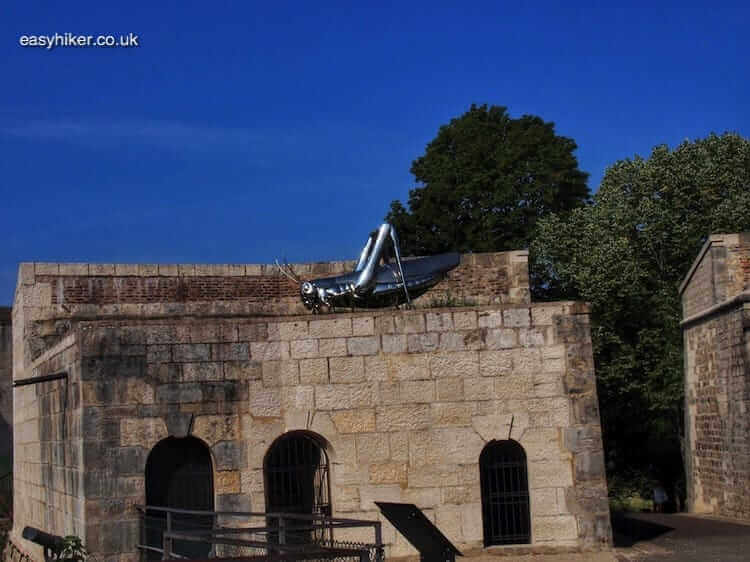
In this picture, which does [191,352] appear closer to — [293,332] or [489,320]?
[293,332]

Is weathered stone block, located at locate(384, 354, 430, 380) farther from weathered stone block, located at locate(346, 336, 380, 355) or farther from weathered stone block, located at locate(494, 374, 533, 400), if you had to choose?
weathered stone block, located at locate(494, 374, 533, 400)

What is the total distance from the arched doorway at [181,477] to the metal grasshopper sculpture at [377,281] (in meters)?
3.19

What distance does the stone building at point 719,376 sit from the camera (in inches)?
788

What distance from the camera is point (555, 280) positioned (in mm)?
29938

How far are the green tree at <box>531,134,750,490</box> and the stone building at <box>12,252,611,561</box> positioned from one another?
43.2 feet

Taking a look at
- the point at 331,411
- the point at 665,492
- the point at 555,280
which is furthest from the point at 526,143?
the point at 331,411

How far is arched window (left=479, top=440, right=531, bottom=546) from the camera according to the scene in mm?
14477

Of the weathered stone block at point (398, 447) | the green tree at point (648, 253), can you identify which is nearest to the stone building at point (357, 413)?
the weathered stone block at point (398, 447)

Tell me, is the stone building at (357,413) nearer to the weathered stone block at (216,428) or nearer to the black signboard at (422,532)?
the weathered stone block at (216,428)

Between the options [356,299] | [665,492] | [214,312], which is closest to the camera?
[356,299]

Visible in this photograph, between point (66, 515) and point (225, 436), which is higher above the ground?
point (225, 436)

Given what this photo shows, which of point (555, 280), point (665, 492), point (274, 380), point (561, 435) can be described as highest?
point (555, 280)

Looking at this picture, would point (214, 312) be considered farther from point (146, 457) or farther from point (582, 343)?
point (582, 343)

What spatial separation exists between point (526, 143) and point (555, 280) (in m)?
5.73
